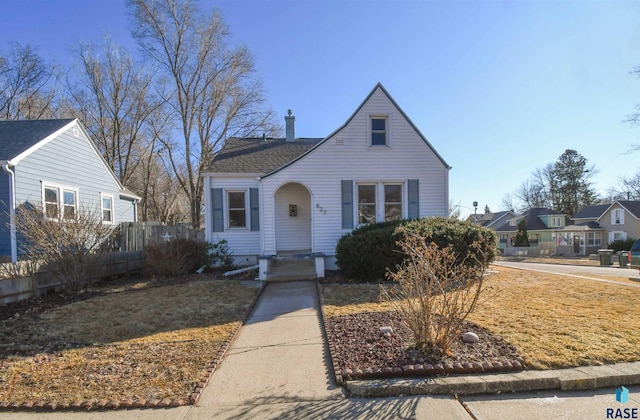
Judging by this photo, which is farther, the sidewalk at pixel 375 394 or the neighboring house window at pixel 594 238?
the neighboring house window at pixel 594 238

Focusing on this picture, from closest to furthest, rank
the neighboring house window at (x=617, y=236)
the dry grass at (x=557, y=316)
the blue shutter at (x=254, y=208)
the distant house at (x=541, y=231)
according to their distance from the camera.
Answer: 1. the dry grass at (x=557, y=316)
2. the blue shutter at (x=254, y=208)
3. the neighboring house window at (x=617, y=236)
4. the distant house at (x=541, y=231)

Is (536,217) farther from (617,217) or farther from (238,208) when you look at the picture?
(238,208)

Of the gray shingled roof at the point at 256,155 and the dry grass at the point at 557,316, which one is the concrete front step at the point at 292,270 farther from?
the gray shingled roof at the point at 256,155

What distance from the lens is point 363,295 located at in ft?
24.9

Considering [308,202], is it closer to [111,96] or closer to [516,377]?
[516,377]

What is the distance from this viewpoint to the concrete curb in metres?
3.31

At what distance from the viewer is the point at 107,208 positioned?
624 inches

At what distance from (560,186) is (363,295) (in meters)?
54.4

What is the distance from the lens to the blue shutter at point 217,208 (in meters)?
12.0

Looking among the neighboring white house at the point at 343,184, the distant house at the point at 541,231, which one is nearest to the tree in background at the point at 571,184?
the distant house at the point at 541,231

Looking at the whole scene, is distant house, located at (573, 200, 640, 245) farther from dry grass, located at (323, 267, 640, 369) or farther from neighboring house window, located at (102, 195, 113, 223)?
neighboring house window, located at (102, 195, 113, 223)

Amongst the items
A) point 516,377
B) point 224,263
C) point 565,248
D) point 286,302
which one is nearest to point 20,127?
point 224,263

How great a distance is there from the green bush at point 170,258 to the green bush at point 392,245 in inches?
209

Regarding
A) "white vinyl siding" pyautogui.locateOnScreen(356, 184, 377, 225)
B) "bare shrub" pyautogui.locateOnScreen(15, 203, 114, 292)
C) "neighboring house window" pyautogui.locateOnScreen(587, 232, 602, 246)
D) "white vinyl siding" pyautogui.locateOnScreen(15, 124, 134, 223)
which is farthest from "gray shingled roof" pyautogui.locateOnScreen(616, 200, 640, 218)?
"white vinyl siding" pyautogui.locateOnScreen(15, 124, 134, 223)
